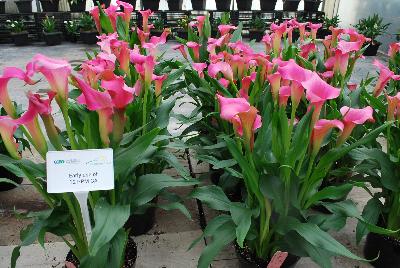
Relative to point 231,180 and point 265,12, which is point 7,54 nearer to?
point 265,12

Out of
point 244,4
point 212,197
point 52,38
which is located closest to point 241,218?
point 212,197

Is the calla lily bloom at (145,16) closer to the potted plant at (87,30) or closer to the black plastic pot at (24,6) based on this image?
the potted plant at (87,30)

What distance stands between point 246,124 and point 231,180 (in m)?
0.47

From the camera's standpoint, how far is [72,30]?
5684 mm

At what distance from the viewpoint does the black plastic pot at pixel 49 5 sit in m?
5.95

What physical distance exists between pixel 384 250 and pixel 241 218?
2.00 feet

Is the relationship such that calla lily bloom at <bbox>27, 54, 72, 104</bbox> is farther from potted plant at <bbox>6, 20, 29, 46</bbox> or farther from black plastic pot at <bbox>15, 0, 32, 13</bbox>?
black plastic pot at <bbox>15, 0, 32, 13</bbox>

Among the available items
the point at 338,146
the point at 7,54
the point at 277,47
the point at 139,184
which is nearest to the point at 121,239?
the point at 139,184

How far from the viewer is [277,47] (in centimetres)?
187

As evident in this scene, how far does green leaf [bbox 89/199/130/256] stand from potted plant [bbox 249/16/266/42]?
5.47 m

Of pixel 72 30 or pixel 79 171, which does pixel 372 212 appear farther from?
pixel 72 30

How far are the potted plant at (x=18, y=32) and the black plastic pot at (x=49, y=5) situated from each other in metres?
0.59

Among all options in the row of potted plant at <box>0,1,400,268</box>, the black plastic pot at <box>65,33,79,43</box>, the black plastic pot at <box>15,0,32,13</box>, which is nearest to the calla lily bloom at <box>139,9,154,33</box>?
the row of potted plant at <box>0,1,400,268</box>

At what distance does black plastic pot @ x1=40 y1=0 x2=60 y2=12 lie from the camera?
5949 mm
